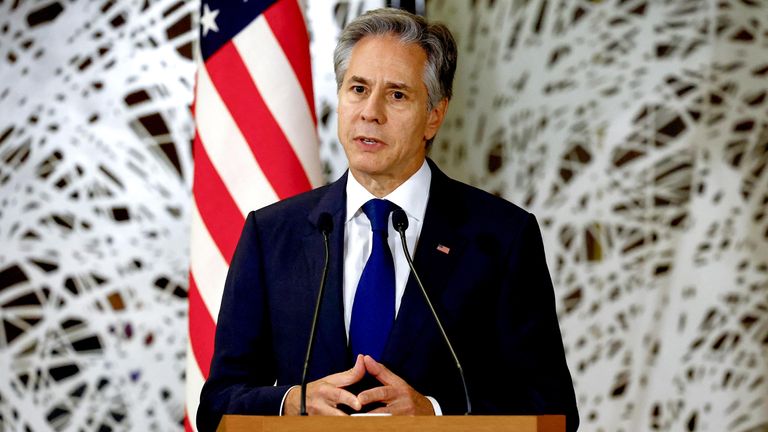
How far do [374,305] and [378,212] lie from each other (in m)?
0.19

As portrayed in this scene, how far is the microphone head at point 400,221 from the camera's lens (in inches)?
90.6

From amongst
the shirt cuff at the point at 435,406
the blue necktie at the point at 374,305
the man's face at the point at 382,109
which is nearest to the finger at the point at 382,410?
the shirt cuff at the point at 435,406

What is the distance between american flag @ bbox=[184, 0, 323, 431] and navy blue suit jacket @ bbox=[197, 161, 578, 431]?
34.5 inches

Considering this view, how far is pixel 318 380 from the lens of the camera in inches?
86.2

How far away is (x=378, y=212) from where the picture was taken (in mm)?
2441

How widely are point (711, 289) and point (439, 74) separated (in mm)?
2074

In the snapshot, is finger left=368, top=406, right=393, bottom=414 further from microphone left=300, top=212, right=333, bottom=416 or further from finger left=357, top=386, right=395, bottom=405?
microphone left=300, top=212, right=333, bottom=416

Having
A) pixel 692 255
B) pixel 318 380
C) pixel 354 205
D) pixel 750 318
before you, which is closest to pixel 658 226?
pixel 692 255

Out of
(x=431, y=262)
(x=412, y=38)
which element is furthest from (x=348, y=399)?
(x=412, y=38)

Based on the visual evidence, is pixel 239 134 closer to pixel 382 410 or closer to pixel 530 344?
pixel 530 344

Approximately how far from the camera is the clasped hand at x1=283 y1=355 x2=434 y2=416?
213 centimetres

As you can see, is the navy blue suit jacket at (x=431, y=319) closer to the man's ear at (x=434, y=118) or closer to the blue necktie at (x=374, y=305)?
the blue necktie at (x=374, y=305)

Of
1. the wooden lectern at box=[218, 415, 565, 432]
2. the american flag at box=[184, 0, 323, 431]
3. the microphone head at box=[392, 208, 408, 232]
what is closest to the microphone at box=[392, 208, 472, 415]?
the microphone head at box=[392, 208, 408, 232]

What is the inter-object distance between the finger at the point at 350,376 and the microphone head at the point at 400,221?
27 centimetres
